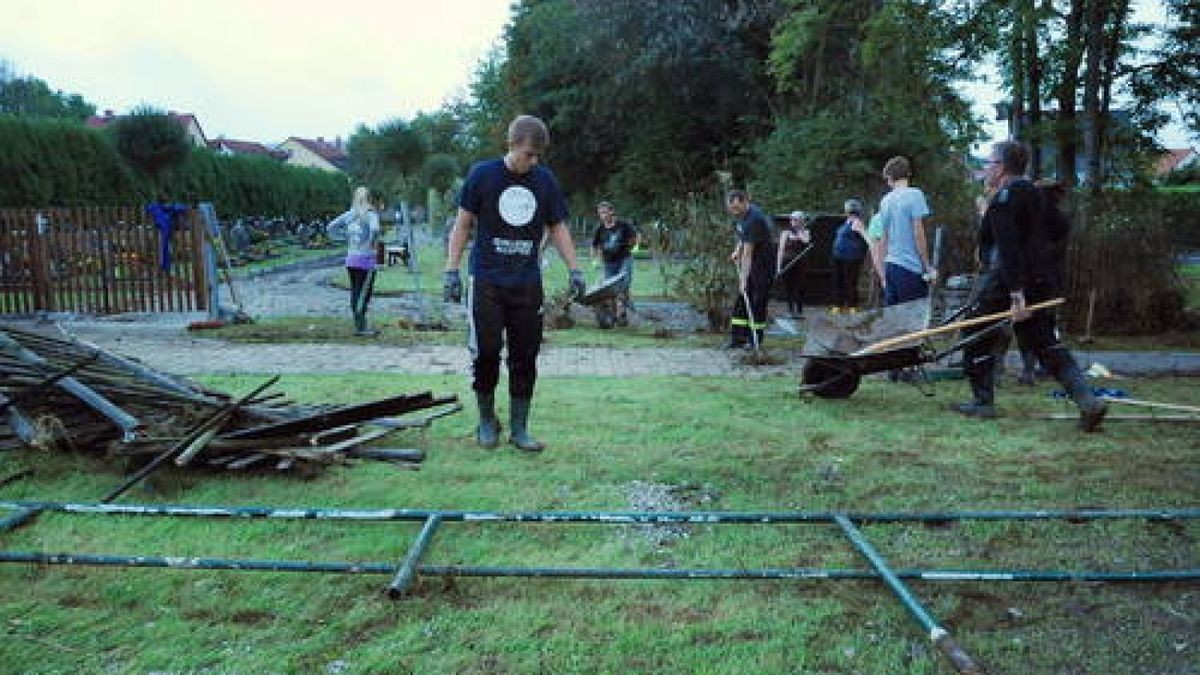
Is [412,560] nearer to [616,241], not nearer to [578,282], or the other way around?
[578,282]

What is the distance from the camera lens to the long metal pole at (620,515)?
3977 millimetres

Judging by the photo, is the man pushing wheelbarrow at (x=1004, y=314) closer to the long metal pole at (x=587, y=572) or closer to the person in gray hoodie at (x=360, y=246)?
the long metal pole at (x=587, y=572)

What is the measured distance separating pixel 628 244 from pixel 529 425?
6.32 metres

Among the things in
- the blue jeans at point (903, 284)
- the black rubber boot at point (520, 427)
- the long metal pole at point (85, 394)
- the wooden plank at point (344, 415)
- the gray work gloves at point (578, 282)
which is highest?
the gray work gloves at point (578, 282)

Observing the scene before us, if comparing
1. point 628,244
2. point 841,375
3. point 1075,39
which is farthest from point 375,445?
point 1075,39

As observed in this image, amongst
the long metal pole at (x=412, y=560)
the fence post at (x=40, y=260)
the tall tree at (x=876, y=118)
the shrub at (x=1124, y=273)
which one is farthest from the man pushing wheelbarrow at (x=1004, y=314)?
the fence post at (x=40, y=260)

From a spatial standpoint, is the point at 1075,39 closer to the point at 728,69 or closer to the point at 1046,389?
the point at 1046,389

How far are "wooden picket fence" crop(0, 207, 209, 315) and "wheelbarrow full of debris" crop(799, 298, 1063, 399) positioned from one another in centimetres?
879

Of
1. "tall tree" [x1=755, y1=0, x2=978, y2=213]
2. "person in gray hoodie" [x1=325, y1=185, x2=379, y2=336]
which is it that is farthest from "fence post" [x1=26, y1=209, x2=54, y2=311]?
"tall tree" [x1=755, y1=0, x2=978, y2=213]

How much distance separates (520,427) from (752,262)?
4.86 meters

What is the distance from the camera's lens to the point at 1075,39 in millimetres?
13375

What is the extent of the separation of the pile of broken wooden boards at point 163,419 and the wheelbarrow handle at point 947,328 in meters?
3.11

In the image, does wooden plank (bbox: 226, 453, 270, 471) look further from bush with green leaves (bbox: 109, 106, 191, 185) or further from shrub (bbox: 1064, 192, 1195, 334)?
bush with green leaves (bbox: 109, 106, 191, 185)

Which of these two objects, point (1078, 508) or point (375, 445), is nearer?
point (1078, 508)
